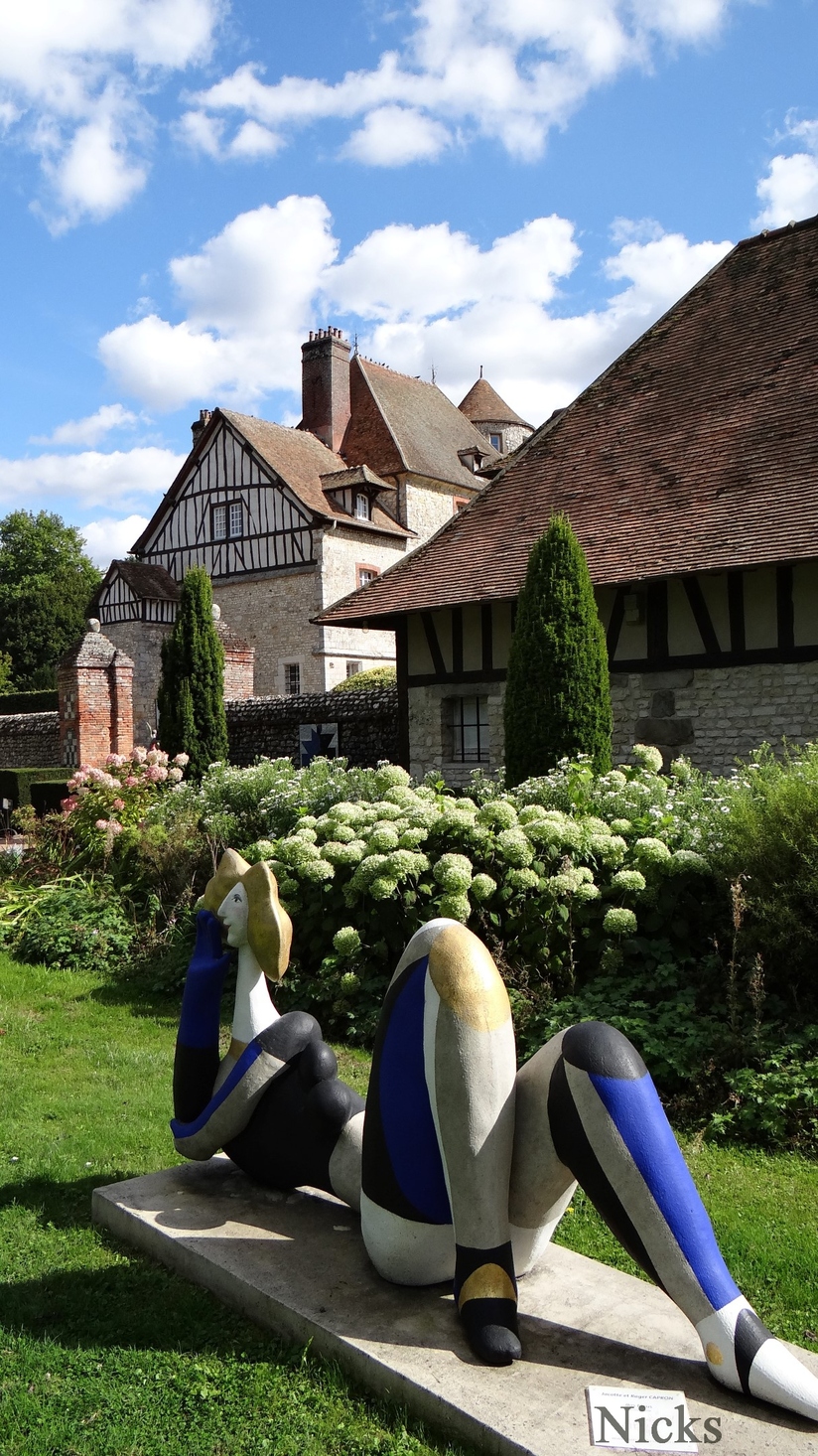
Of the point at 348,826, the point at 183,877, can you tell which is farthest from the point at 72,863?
the point at 348,826

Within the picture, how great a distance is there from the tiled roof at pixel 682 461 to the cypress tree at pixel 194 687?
2.79m

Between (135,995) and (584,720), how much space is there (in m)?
4.89

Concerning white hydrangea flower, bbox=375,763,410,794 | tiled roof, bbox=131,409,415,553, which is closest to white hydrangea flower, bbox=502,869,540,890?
white hydrangea flower, bbox=375,763,410,794

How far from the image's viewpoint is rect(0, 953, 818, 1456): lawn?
2.36 metres

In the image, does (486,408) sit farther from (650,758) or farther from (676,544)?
(650,758)

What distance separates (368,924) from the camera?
19.3 ft

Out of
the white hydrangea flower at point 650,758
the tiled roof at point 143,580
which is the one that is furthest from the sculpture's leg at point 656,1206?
the tiled roof at point 143,580

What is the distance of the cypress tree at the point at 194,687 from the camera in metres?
14.8

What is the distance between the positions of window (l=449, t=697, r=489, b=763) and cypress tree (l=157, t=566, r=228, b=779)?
11.8 feet

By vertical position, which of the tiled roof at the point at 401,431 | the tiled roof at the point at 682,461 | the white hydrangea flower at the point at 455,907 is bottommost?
the white hydrangea flower at the point at 455,907

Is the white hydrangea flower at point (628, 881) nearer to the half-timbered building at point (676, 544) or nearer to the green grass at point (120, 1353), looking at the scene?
the green grass at point (120, 1353)

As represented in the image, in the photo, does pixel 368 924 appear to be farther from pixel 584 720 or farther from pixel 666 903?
pixel 584 720

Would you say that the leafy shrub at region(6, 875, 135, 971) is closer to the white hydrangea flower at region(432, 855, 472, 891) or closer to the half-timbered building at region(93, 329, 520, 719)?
the white hydrangea flower at region(432, 855, 472, 891)

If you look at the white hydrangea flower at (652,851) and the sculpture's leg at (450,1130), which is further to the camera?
the white hydrangea flower at (652,851)
